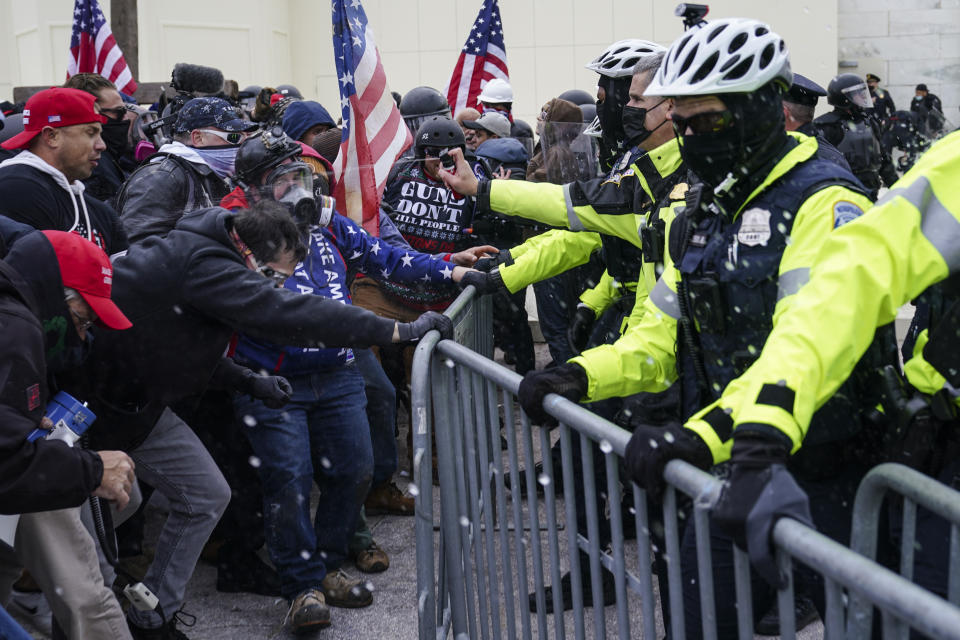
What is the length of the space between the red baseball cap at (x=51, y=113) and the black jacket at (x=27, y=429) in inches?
63.5

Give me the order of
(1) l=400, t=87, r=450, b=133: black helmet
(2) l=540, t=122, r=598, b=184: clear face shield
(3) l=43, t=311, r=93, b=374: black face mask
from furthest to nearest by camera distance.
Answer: (1) l=400, t=87, r=450, b=133: black helmet
(2) l=540, t=122, r=598, b=184: clear face shield
(3) l=43, t=311, r=93, b=374: black face mask

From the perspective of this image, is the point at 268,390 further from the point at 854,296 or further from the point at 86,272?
the point at 854,296

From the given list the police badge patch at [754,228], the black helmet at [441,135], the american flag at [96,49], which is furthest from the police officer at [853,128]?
the police badge patch at [754,228]

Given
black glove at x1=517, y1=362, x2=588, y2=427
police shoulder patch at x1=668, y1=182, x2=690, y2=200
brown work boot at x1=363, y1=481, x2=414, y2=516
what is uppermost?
police shoulder patch at x1=668, y1=182, x2=690, y2=200

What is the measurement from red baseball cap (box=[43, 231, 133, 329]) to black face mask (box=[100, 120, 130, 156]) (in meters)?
3.35

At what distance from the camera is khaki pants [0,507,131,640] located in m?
3.41

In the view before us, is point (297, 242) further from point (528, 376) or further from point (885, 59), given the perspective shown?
point (885, 59)

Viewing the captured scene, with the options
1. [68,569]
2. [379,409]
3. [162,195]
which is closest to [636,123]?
[379,409]

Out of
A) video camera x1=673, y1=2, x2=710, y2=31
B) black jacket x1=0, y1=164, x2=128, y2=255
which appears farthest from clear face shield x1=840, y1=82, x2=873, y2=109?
black jacket x1=0, y1=164, x2=128, y2=255

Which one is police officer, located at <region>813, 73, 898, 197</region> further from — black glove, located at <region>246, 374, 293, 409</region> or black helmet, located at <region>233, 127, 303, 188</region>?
black glove, located at <region>246, 374, 293, 409</region>

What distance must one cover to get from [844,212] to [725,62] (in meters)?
0.53

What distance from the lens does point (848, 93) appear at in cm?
915

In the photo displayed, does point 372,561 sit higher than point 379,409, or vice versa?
point 379,409

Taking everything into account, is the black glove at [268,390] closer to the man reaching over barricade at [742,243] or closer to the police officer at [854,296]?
Answer: the man reaching over barricade at [742,243]
